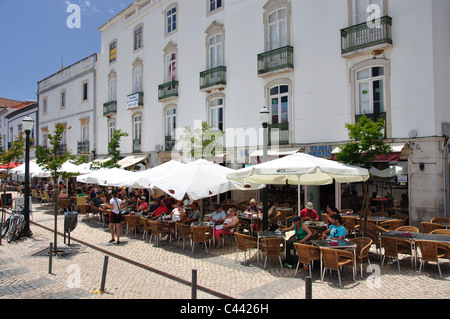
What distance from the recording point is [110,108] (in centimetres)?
2798

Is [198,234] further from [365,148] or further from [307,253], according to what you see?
[365,148]

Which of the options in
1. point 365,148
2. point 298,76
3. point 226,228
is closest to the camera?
point 365,148

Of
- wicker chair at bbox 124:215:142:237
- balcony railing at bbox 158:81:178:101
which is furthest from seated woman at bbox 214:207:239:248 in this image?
balcony railing at bbox 158:81:178:101

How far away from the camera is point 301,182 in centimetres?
1107

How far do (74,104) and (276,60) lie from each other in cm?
2392

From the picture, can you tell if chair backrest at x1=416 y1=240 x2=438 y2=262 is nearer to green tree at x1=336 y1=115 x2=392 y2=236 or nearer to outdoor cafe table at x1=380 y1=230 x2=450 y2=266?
outdoor cafe table at x1=380 y1=230 x2=450 y2=266

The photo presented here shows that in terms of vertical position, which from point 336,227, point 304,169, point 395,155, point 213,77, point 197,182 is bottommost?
point 336,227

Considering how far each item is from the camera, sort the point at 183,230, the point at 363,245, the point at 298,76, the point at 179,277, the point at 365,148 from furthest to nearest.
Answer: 1. the point at 298,76
2. the point at 183,230
3. the point at 365,148
4. the point at 363,245
5. the point at 179,277

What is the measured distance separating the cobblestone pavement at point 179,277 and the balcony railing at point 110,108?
1843cm

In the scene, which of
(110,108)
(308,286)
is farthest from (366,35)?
(110,108)

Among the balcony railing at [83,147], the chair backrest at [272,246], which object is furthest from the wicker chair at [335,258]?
the balcony railing at [83,147]

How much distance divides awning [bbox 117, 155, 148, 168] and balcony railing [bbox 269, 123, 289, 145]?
11166 mm

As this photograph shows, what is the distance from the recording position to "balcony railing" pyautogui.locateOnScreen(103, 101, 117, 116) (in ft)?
90.8

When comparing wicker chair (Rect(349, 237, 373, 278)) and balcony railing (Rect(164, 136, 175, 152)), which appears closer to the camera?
wicker chair (Rect(349, 237, 373, 278))
